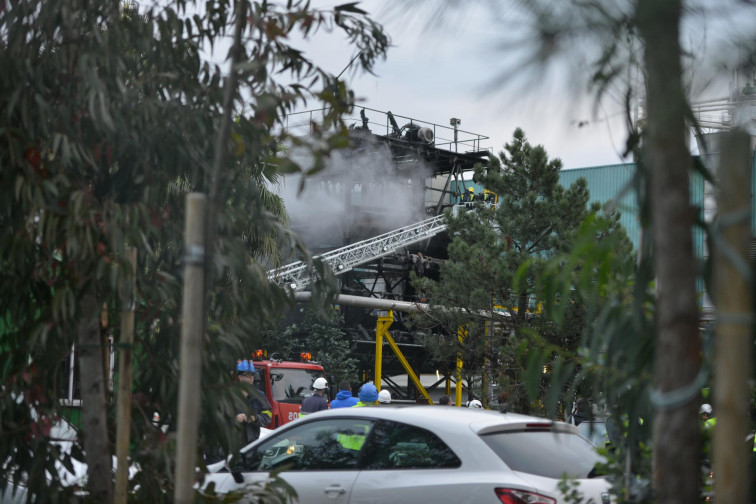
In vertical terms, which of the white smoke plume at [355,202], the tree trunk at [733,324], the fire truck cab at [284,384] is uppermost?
the white smoke plume at [355,202]

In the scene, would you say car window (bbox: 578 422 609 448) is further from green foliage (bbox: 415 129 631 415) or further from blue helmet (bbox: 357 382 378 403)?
green foliage (bbox: 415 129 631 415)

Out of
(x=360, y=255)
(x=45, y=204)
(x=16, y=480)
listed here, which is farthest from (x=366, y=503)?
(x=360, y=255)

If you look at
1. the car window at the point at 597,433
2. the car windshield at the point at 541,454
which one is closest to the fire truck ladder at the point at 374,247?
the car window at the point at 597,433

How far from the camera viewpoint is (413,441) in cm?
620

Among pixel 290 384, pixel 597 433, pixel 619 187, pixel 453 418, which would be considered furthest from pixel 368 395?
pixel 597 433

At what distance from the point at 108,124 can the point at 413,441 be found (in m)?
3.10

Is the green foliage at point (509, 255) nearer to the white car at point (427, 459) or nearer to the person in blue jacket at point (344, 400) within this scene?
the person in blue jacket at point (344, 400)

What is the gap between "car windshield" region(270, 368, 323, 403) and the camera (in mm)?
20141

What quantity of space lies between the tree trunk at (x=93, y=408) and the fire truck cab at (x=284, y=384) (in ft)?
47.4

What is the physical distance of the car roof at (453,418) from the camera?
20.1 ft

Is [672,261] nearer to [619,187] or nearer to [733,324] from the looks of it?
[733,324]

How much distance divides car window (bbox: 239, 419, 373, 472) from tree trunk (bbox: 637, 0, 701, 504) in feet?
14.3

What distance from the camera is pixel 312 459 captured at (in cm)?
664

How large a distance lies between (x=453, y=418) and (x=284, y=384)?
1449 centimetres
